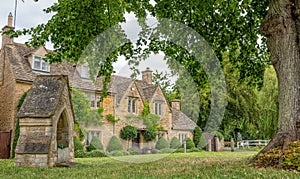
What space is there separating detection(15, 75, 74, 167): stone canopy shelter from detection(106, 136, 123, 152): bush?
35.4ft

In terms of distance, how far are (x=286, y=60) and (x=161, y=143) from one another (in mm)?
19521

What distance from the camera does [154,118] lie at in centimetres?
2808

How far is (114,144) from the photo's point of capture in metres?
23.1

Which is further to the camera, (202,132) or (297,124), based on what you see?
(202,132)

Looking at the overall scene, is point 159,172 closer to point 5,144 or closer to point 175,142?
point 5,144

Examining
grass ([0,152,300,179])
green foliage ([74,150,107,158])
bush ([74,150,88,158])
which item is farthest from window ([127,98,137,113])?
grass ([0,152,300,179])

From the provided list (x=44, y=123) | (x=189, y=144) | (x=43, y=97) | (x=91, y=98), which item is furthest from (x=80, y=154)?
(x=189, y=144)

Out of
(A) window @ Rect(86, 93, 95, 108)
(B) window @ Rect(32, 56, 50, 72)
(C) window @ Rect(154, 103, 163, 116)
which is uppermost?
(B) window @ Rect(32, 56, 50, 72)

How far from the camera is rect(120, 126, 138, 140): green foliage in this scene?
24.8 metres

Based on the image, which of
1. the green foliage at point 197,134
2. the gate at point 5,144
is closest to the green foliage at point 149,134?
the green foliage at point 197,134

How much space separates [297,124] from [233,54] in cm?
486

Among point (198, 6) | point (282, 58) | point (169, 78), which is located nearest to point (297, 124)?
point (282, 58)

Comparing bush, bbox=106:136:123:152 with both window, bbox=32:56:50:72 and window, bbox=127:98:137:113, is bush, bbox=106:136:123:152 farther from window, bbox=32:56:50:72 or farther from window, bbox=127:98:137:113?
window, bbox=32:56:50:72

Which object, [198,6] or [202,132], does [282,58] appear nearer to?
[198,6]
